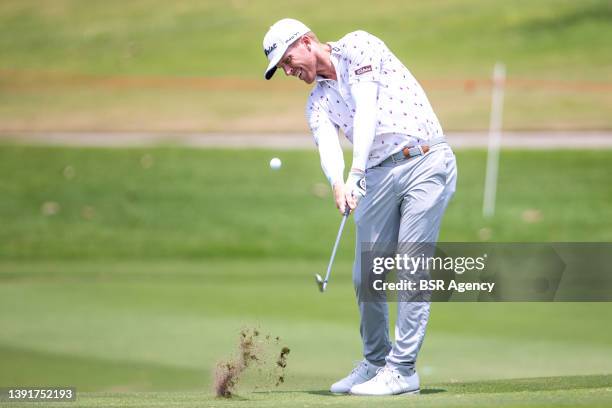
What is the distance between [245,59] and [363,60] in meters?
25.5

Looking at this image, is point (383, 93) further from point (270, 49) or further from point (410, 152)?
point (270, 49)

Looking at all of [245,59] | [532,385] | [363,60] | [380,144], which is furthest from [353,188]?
[245,59]

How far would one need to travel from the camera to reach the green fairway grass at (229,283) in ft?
24.0

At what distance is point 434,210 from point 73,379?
284 cm

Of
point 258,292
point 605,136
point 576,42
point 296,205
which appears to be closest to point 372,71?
point 258,292

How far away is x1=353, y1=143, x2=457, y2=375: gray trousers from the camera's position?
588 centimetres

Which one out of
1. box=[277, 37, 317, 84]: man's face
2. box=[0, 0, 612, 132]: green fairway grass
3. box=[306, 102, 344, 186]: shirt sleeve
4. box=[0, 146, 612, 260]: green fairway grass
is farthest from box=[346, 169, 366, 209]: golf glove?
box=[0, 0, 612, 132]: green fairway grass

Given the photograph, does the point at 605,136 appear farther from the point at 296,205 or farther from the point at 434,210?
the point at 434,210

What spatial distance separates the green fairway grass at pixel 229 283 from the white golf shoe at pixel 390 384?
11 cm

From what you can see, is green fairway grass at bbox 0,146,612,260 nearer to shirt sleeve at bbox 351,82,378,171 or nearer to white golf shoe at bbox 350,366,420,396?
white golf shoe at bbox 350,366,420,396

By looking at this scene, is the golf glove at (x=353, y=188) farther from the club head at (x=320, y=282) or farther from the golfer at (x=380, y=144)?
the club head at (x=320, y=282)

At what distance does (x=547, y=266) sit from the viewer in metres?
12.7

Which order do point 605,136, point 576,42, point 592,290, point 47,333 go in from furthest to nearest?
point 576,42
point 605,136
point 592,290
point 47,333

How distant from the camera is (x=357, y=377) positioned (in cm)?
617
